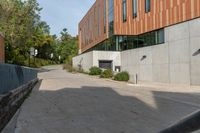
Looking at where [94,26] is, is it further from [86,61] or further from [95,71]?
[95,71]

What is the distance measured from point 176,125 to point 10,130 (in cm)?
820

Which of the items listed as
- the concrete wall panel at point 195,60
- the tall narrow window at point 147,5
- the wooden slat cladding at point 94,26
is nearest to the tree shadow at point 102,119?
the concrete wall panel at point 195,60

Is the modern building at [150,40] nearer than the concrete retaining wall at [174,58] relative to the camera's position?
No

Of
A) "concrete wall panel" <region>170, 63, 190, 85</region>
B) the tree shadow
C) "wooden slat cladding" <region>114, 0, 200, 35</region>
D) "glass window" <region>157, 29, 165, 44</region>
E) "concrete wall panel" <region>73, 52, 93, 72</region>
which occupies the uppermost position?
"wooden slat cladding" <region>114, 0, 200, 35</region>

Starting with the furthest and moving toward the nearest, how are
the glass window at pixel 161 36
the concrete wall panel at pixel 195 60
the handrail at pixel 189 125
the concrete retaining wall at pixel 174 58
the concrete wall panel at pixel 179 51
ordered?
the glass window at pixel 161 36
the concrete wall panel at pixel 179 51
the concrete retaining wall at pixel 174 58
the concrete wall panel at pixel 195 60
the handrail at pixel 189 125

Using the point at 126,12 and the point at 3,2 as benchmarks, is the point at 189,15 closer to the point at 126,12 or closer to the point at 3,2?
the point at 126,12

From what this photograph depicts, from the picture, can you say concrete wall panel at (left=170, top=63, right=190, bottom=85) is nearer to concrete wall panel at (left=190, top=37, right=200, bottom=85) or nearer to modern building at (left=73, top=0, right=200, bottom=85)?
modern building at (left=73, top=0, right=200, bottom=85)

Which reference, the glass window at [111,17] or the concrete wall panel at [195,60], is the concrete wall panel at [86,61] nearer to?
the glass window at [111,17]

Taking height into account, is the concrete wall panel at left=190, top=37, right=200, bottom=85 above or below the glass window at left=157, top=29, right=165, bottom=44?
below

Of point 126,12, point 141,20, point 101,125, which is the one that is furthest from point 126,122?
point 126,12

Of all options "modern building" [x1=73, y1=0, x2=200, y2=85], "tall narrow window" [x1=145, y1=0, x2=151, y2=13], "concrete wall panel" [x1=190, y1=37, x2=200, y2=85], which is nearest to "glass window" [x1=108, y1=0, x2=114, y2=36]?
"modern building" [x1=73, y1=0, x2=200, y2=85]

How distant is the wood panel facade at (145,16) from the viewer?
107ft

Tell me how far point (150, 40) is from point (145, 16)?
322 centimetres

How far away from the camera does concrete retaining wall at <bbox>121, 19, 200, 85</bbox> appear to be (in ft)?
102
